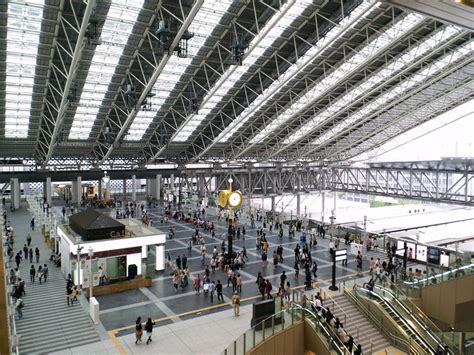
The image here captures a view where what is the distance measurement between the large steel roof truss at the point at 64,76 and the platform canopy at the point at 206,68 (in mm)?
110

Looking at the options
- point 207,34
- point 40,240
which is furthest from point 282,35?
point 40,240

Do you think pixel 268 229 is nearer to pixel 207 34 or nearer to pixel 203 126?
pixel 203 126

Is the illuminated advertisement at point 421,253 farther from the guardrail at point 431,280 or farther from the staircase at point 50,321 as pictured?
the staircase at point 50,321

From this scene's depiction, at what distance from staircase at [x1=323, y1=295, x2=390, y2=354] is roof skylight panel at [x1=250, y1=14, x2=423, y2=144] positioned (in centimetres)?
1833

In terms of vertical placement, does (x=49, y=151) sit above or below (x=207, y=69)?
below

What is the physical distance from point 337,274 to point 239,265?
18.4 feet

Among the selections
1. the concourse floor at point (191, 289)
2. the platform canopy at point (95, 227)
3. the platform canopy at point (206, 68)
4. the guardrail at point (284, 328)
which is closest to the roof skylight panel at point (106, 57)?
the platform canopy at point (206, 68)

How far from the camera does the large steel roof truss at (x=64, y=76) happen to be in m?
23.0

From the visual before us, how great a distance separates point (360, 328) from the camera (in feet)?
59.2

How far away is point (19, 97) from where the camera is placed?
32312 millimetres

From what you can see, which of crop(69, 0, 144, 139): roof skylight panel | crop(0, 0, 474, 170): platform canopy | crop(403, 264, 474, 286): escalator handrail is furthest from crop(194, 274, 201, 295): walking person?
crop(69, 0, 144, 139): roof skylight panel

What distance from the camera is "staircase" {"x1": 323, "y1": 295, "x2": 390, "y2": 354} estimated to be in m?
17.2

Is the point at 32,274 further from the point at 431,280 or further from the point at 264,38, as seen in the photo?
the point at 264,38

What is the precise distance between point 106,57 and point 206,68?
7320 mm
